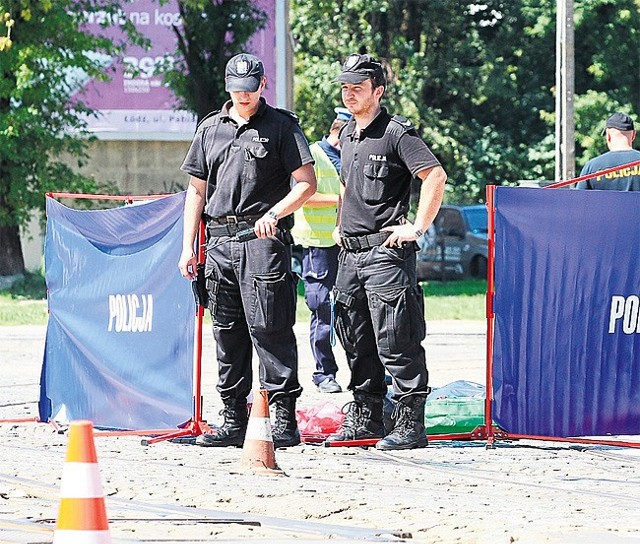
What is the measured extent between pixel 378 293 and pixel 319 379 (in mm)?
3291

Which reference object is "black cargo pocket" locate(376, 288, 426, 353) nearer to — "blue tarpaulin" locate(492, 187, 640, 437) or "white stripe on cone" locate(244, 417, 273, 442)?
"blue tarpaulin" locate(492, 187, 640, 437)

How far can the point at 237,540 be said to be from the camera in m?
5.47

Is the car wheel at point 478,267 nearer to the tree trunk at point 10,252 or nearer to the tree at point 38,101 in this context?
the tree at point 38,101

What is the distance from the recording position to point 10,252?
87.3ft

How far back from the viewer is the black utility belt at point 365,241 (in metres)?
7.96

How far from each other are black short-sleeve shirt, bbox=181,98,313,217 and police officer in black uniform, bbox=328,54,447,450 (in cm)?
36

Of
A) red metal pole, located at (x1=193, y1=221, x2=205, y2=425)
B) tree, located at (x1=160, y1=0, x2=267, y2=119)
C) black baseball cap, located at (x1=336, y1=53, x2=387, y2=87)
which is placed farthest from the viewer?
tree, located at (x1=160, y1=0, x2=267, y2=119)

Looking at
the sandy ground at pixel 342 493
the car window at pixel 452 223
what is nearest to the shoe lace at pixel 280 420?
the sandy ground at pixel 342 493

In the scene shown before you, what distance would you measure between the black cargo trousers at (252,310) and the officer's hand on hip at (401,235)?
584 mm

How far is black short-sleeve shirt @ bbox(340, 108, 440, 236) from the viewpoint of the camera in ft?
26.1

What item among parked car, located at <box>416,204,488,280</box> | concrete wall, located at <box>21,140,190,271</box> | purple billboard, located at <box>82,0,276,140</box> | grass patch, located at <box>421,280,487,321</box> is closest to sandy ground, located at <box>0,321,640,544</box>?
grass patch, located at <box>421,280,487,321</box>

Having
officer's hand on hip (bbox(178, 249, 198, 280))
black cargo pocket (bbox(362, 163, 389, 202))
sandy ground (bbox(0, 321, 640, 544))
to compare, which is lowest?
sandy ground (bbox(0, 321, 640, 544))

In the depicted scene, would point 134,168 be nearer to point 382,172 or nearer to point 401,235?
point 382,172

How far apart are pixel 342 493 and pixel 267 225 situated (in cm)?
182
